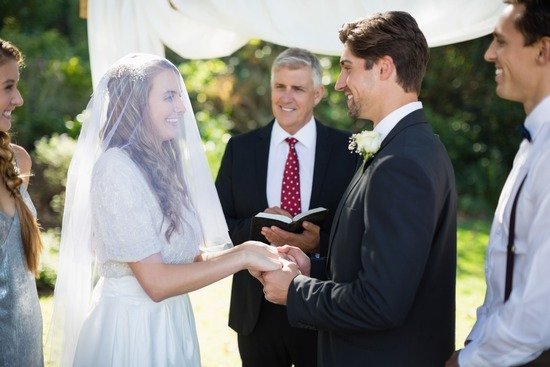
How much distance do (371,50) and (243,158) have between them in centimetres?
178

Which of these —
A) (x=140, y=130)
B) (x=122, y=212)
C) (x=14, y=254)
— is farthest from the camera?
(x=14, y=254)

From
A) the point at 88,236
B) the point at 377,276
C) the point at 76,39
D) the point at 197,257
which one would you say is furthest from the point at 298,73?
the point at 76,39

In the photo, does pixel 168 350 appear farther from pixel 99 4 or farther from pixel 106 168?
pixel 99 4

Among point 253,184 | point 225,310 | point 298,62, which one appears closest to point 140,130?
point 253,184

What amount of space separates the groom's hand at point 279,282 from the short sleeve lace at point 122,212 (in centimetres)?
47

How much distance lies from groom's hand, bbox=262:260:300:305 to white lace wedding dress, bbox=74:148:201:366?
0.36 meters

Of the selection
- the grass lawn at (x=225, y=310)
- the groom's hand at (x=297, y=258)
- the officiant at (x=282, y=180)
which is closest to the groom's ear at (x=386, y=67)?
the groom's hand at (x=297, y=258)

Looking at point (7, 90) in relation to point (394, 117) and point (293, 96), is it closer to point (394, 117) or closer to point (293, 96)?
point (293, 96)

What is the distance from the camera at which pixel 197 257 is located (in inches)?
138

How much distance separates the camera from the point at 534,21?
2.53 m

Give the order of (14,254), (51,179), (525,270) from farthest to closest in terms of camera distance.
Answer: (51,179)
(14,254)
(525,270)

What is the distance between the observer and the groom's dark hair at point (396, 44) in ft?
9.31

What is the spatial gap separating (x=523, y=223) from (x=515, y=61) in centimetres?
55

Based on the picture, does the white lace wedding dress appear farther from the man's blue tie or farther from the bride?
the man's blue tie
